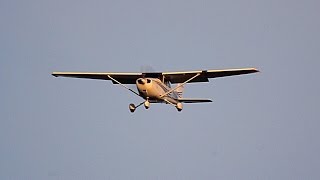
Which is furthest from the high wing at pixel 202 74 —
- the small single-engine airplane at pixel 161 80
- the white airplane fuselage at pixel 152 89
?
the white airplane fuselage at pixel 152 89

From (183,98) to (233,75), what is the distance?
127 inches

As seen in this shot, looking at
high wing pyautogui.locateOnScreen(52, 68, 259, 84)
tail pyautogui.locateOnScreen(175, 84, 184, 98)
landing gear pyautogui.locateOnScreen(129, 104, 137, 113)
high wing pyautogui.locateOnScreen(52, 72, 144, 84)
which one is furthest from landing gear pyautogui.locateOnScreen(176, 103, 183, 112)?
tail pyautogui.locateOnScreen(175, 84, 184, 98)

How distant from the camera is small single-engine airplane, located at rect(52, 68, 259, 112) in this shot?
41.1m

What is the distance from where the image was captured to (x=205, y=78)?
44.6 meters

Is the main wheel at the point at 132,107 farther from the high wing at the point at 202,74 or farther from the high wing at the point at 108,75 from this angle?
the high wing at the point at 202,74

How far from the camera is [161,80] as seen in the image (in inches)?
1698

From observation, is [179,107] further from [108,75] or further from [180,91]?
[108,75]

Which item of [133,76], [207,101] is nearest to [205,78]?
[207,101]

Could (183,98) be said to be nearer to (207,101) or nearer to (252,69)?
(207,101)

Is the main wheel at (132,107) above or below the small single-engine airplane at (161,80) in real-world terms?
below

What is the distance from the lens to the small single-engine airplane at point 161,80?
4109cm

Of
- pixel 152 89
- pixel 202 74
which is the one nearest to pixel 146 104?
pixel 152 89

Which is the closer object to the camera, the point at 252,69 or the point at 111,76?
the point at 252,69

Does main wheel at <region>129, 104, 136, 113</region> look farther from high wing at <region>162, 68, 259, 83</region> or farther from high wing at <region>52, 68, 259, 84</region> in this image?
high wing at <region>162, 68, 259, 83</region>
